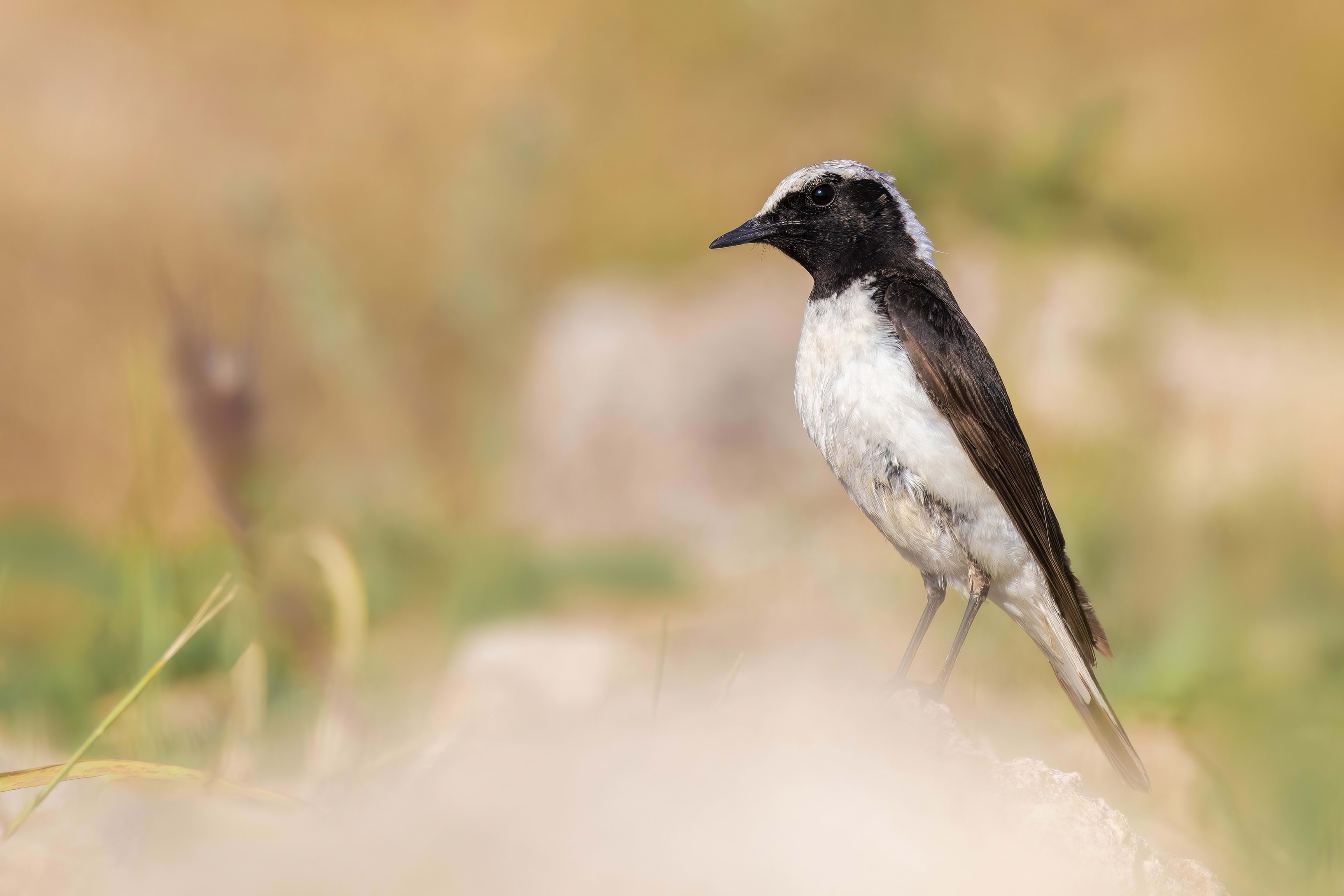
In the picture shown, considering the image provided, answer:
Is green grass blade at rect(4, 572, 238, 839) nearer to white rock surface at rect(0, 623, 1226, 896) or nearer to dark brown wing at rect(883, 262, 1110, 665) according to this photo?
white rock surface at rect(0, 623, 1226, 896)

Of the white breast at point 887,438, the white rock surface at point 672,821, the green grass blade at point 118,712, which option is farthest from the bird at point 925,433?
the green grass blade at point 118,712

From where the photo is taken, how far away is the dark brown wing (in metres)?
3.29

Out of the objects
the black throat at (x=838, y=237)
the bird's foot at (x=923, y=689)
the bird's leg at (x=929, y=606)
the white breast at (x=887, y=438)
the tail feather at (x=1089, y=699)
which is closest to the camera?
the bird's foot at (x=923, y=689)

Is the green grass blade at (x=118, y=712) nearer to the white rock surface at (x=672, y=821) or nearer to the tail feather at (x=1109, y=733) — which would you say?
the white rock surface at (x=672, y=821)

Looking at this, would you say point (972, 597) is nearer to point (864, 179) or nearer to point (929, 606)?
point (929, 606)

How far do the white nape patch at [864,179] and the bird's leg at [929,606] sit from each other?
1.20 meters

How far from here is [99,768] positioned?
2.27 metres

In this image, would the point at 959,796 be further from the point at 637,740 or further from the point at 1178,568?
the point at 1178,568

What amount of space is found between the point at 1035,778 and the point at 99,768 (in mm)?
2300

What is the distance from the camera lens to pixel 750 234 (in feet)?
12.1

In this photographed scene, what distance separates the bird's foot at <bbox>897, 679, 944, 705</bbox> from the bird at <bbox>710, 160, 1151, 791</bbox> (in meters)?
0.01

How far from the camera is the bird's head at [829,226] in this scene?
12.2 ft

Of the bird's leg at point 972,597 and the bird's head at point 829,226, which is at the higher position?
the bird's head at point 829,226

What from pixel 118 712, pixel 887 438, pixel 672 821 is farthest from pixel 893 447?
pixel 118 712
